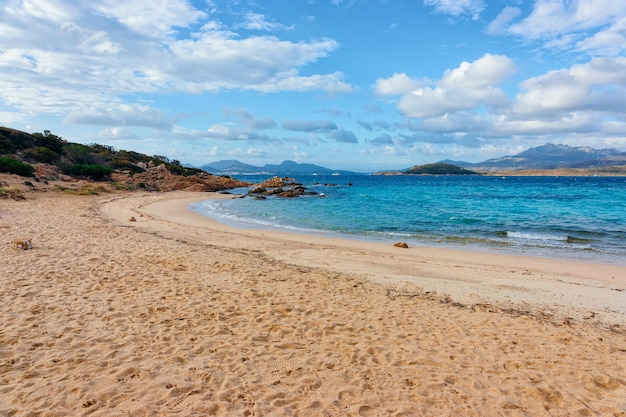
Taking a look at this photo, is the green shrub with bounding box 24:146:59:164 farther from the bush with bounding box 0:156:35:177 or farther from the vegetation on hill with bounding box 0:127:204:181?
the bush with bounding box 0:156:35:177

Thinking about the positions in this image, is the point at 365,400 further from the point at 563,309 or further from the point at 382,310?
the point at 563,309

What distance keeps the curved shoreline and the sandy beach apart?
9 cm

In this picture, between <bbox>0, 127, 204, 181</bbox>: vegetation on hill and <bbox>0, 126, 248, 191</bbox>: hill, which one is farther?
<bbox>0, 127, 204, 181</bbox>: vegetation on hill

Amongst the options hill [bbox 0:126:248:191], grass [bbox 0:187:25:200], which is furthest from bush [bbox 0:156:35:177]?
grass [bbox 0:187:25:200]

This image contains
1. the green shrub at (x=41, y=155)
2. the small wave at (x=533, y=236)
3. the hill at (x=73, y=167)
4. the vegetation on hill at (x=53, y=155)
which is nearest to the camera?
the small wave at (x=533, y=236)

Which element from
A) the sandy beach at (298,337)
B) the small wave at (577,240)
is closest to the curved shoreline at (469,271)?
the sandy beach at (298,337)

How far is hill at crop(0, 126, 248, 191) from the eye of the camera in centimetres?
3759

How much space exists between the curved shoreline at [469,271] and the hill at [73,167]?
87.1 ft

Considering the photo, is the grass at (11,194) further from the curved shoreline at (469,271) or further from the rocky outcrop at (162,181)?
the rocky outcrop at (162,181)

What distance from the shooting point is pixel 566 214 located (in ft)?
91.4

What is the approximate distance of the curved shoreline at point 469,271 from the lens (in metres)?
8.85

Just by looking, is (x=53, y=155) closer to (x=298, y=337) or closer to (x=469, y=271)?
(x=469, y=271)

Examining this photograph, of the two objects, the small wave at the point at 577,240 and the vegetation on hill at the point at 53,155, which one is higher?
the vegetation on hill at the point at 53,155

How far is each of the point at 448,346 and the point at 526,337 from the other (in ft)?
5.54
